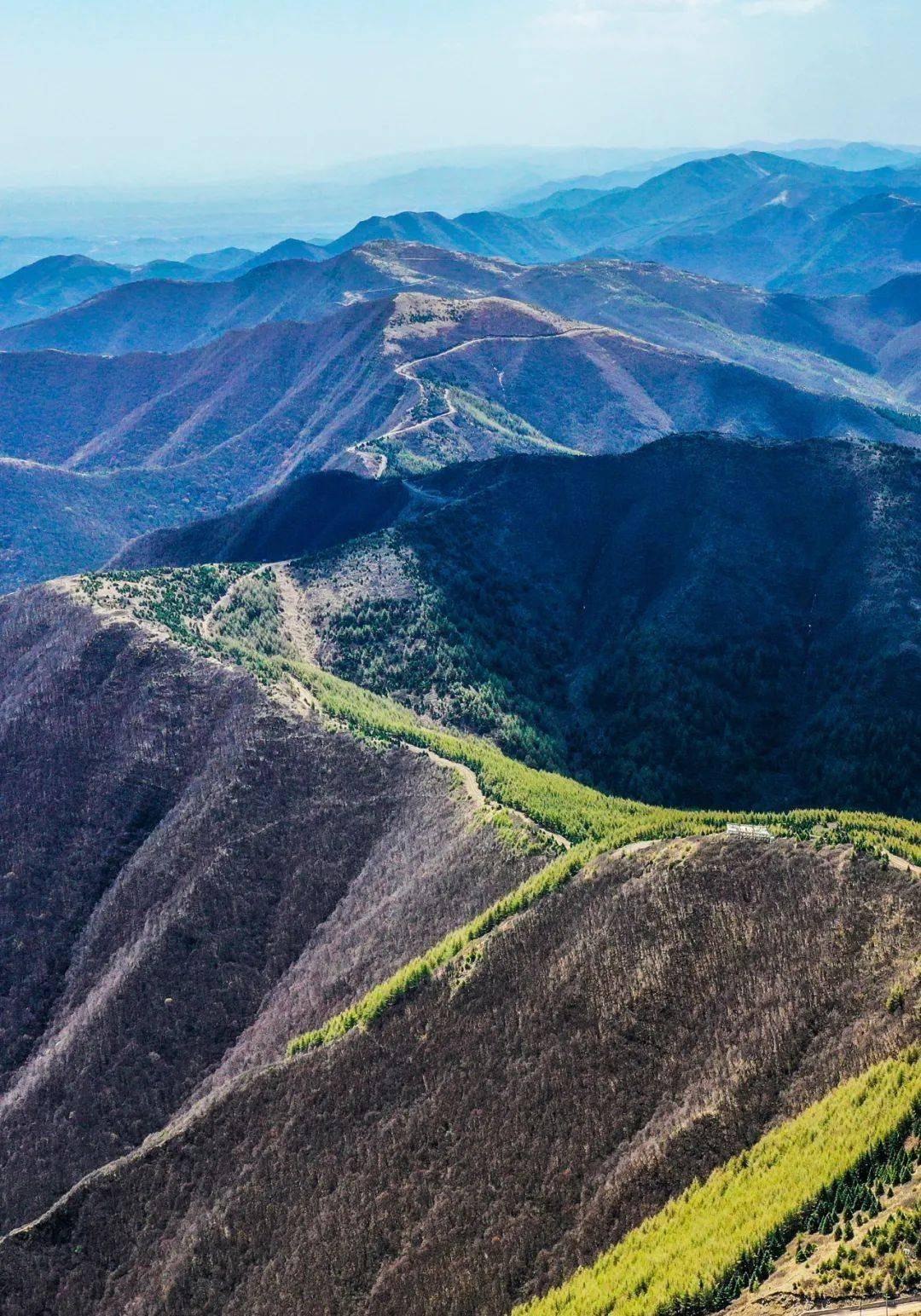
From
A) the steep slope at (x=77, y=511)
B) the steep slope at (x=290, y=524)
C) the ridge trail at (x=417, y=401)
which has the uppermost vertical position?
the ridge trail at (x=417, y=401)

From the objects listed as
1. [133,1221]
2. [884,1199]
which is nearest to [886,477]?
[884,1199]

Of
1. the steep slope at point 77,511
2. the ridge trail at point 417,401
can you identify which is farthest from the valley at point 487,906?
the steep slope at point 77,511

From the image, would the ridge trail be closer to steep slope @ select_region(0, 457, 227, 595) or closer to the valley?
the valley

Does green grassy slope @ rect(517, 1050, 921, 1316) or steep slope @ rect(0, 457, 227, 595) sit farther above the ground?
green grassy slope @ rect(517, 1050, 921, 1316)

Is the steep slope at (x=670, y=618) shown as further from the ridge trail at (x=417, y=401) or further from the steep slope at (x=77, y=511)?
the steep slope at (x=77, y=511)

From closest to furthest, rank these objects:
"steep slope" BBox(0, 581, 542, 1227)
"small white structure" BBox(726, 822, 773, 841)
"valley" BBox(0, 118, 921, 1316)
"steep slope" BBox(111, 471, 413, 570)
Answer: "valley" BBox(0, 118, 921, 1316) < "small white structure" BBox(726, 822, 773, 841) < "steep slope" BBox(0, 581, 542, 1227) < "steep slope" BBox(111, 471, 413, 570)

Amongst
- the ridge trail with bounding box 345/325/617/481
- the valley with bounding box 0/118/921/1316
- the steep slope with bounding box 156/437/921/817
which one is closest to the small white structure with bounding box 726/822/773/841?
the valley with bounding box 0/118/921/1316

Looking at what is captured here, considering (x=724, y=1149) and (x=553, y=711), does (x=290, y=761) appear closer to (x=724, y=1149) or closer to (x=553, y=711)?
(x=553, y=711)
